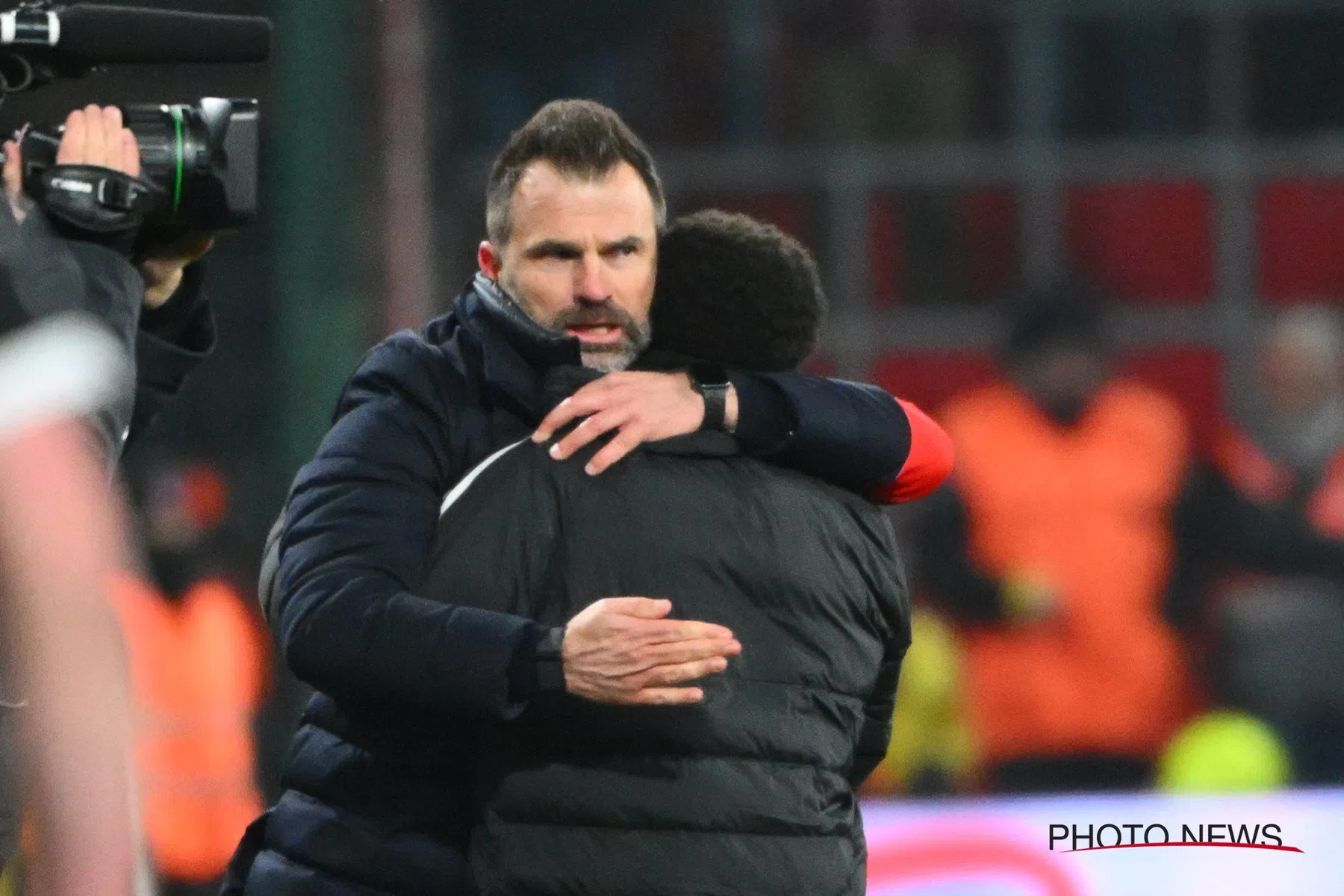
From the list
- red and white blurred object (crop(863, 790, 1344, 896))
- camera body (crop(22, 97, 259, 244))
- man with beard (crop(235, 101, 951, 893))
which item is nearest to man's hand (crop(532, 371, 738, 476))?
man with beard (crop(235, 101, 951, 893))

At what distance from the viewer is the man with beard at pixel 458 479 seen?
84.8 inches

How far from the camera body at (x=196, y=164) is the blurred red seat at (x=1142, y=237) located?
22.0ft

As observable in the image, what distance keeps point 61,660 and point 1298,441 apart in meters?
5.72

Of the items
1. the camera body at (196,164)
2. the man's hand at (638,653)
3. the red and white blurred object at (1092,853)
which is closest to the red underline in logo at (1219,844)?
the red and white blurred object at (1092,853)

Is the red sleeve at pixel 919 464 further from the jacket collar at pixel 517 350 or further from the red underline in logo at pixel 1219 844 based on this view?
the red underline in logo at pixel 1219 844

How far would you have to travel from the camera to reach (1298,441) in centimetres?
686

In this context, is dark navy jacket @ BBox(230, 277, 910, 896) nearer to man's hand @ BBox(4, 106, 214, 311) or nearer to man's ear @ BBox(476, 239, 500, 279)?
man's ear @ BBox(476, 239, 500, 279)

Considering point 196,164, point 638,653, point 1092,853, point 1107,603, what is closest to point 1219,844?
point 1092,853

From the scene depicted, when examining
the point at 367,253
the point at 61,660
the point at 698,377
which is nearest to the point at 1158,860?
the point at 698,377

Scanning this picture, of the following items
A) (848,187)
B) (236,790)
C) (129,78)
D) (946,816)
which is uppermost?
(129,78)

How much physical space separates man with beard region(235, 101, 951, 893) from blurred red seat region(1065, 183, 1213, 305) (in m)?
6.50

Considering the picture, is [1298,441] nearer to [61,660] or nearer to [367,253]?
[367,253]

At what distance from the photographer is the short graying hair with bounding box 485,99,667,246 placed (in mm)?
2553

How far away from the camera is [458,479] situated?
2.33 m
